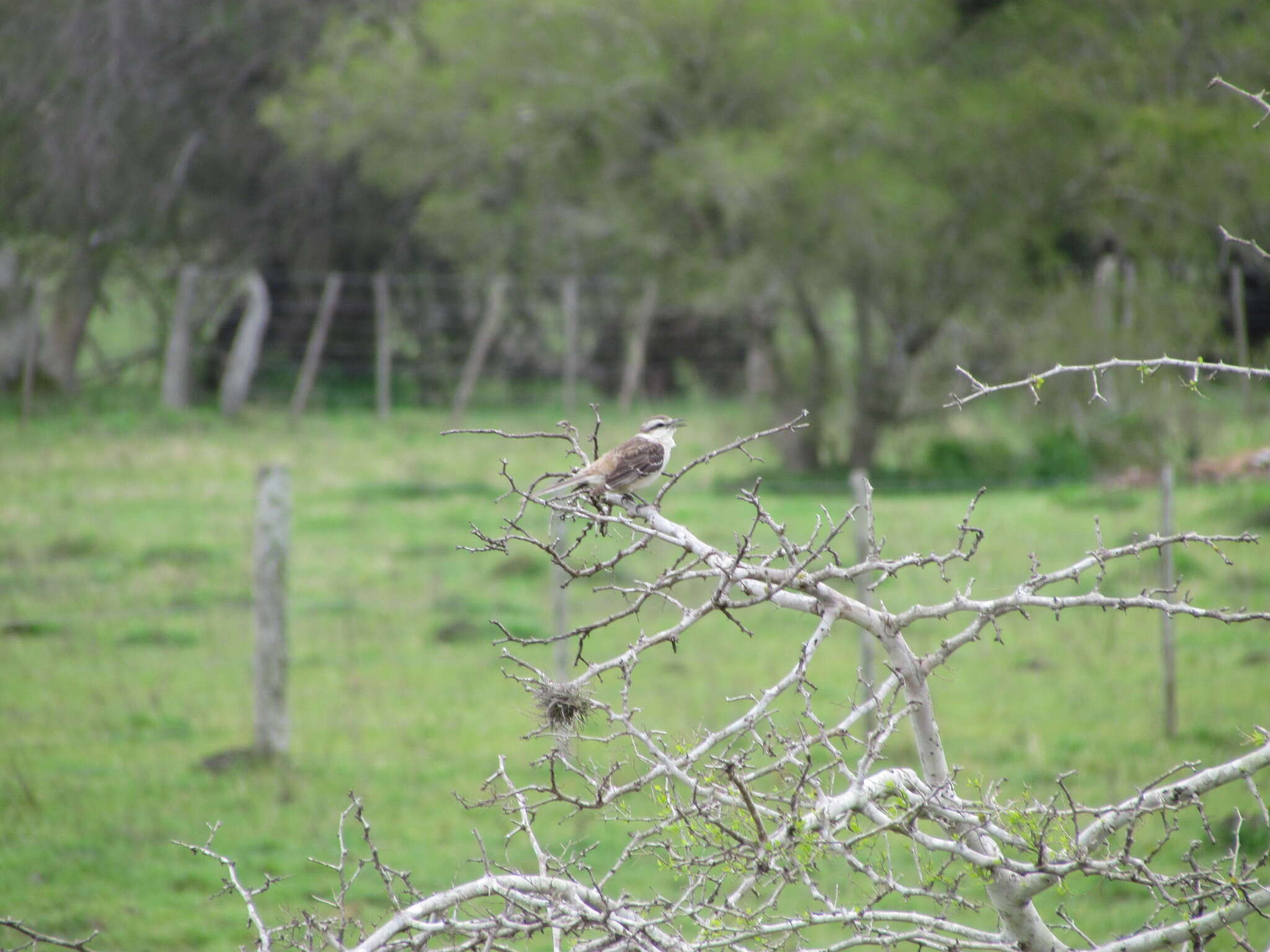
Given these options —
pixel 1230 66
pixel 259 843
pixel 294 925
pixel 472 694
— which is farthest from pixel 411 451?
pixel 294 925

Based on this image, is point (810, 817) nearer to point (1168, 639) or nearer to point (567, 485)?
point (567, 485)

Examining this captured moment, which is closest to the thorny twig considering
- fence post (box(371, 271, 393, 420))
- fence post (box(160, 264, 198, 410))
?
fence post (box(371, 271, 393, 420))

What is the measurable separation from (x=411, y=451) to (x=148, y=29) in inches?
319

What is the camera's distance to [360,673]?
10336 millimetres

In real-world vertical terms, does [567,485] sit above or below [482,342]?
above

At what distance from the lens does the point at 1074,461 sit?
1694 cm

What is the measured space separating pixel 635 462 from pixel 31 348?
702 inches

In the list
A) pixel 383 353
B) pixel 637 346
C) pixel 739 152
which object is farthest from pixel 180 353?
pixel 739 152

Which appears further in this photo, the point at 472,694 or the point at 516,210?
the point at 516,210

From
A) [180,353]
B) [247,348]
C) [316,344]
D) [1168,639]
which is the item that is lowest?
[1168,639]

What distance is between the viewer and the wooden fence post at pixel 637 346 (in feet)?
80.7

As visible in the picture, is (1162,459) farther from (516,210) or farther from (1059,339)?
(516,210)

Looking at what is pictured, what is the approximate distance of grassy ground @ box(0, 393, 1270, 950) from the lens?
721 centimetres

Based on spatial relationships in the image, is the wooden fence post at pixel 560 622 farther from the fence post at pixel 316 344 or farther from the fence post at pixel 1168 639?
the fence post at pixel 316 344
